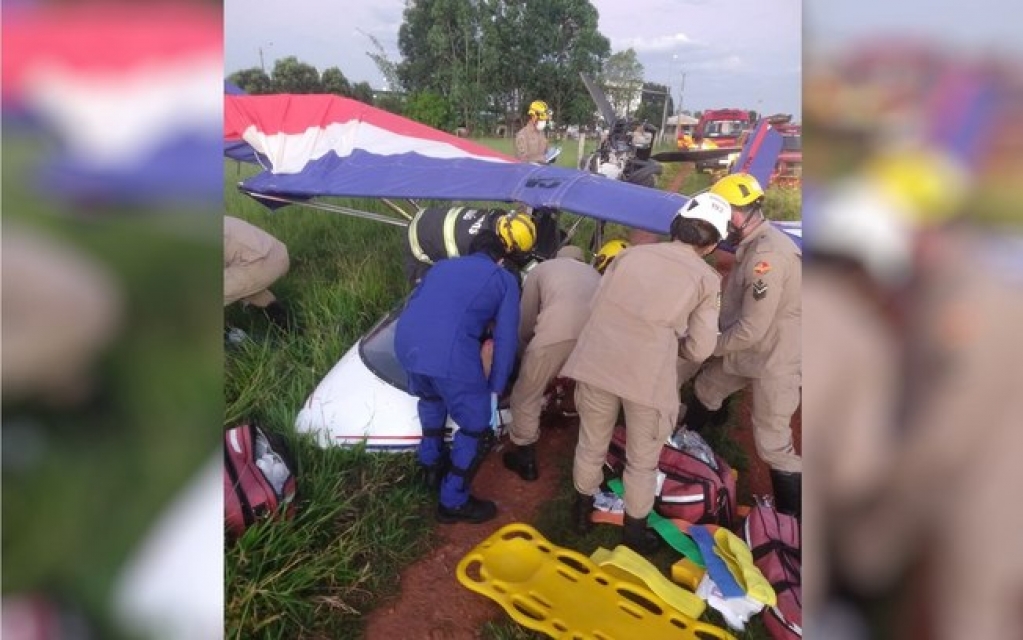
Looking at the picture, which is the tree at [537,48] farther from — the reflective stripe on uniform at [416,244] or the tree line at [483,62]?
the reflective stripe on uniform at [416,244]

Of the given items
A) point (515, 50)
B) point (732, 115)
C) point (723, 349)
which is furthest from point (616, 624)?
point (732, 115)

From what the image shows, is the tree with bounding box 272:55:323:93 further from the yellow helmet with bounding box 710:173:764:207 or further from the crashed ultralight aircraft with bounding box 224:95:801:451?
the yellow helmet with bounding box 710:173:764:207

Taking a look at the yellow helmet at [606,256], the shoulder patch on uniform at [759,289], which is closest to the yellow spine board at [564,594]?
the shoulder patch on uniform at [759,289]

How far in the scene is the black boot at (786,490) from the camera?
3891 millimetres

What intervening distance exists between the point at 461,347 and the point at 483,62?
50.2ft

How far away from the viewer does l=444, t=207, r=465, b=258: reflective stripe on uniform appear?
4805mm

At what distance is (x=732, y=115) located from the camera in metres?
23.6

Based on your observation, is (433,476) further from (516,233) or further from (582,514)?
(516,233)

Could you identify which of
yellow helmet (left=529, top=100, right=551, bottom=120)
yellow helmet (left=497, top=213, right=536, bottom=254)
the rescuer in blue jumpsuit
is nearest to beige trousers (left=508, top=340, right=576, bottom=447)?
the rescuer in blue jumpsuit

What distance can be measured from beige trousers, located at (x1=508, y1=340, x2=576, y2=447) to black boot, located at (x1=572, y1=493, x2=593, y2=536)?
58 cm

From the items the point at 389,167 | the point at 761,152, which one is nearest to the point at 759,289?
the point at 389,167

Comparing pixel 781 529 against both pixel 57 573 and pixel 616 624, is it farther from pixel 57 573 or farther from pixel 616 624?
pixel 57 573

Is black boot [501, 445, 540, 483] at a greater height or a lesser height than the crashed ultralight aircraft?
lesser

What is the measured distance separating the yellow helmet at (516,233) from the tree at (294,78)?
31.2ft
